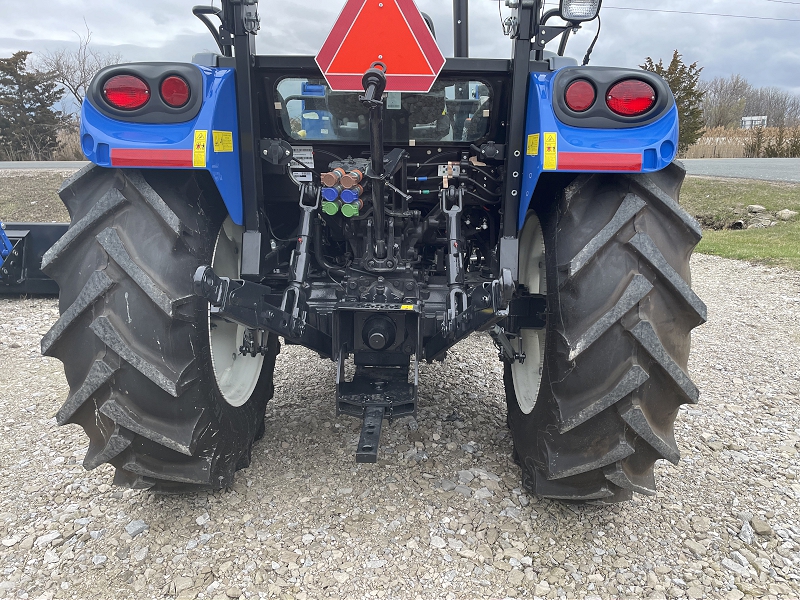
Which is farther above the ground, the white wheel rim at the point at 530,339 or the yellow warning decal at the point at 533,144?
the yellow warning decal at the point at 533,144

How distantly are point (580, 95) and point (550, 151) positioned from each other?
0.69ft

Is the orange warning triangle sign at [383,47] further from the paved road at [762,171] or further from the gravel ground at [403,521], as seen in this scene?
the paved road at [762,171]

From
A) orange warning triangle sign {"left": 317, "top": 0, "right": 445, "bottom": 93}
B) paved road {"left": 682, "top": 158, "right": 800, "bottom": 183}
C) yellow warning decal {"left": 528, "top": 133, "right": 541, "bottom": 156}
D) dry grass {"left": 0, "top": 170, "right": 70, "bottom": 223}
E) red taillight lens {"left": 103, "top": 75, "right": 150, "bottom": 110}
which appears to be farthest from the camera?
paved road {"left": 682, "top": 158, "right": 800, "bottom": 183}

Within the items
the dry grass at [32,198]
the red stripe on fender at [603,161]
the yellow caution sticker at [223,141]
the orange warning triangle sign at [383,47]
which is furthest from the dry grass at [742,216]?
the dry grass at [32,198]

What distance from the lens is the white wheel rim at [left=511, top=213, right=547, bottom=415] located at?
8.59 feet

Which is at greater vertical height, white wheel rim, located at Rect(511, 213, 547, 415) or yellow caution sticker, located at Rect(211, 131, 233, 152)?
yellow caution sticker, located at Rect(211, 131, 233, 152)

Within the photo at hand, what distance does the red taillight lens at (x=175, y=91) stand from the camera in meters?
1.93

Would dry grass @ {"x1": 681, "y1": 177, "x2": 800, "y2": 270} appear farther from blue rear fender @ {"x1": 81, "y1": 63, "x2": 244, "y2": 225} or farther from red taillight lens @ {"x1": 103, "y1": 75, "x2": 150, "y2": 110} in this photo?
red taillight lens @ {"x1": 103, "y1": 75, "x2": 150, "y2": 110}

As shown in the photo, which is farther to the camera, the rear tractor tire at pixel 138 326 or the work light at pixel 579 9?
the work light at pixel 579 9

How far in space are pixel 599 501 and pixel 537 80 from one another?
1630mm

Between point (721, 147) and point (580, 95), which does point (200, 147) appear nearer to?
point (580, 95)

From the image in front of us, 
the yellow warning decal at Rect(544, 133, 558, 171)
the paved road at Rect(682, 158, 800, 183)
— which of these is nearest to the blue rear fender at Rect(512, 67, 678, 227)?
the yellow warning decal at Rect(544, 133, 558, 171)

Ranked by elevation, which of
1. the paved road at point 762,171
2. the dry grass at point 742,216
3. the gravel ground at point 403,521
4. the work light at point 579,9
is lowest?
the gravel ground at point 403,521

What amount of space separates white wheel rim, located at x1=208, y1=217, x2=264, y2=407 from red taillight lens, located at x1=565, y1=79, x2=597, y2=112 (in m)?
1.46
